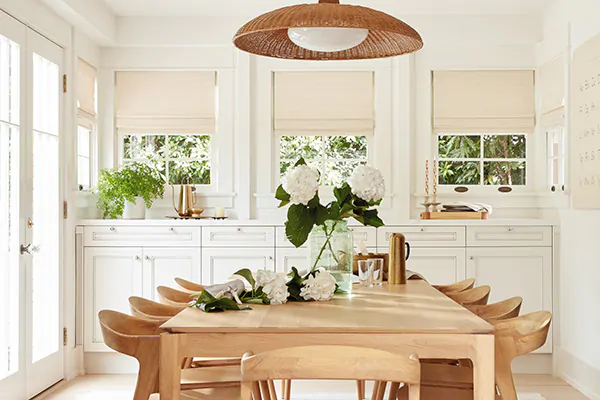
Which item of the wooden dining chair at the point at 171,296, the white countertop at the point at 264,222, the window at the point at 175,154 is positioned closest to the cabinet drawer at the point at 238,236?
the white countertop at the point at 264,222

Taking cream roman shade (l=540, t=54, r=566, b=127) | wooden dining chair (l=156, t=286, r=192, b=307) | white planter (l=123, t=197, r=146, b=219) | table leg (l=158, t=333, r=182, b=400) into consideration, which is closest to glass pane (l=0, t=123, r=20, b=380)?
wooden dining chair (l=156, t=286, r=192, b=307)

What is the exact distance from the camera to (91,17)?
16.5 ft

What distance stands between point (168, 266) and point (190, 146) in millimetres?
1181

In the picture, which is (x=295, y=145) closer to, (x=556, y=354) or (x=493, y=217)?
(x=493, y=217)

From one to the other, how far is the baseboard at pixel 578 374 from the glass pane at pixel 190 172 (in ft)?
10.3

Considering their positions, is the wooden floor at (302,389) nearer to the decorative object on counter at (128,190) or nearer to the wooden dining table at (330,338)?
the decorative object on counter at (128,190)

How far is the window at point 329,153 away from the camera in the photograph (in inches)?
230

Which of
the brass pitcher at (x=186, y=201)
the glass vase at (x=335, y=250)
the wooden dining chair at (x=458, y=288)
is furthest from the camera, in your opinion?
→ the brass pitcher at (x=186, y=201)

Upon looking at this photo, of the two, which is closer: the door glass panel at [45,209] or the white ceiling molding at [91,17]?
the door glass panel at [45,209]

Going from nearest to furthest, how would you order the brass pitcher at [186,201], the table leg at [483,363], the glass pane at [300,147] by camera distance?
the table leg at [483,363] → the brass pitcher at [186,201] → the glass pane at [300,147]

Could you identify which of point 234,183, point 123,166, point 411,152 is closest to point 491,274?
point 411,152

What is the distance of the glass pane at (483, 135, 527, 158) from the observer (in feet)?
19.3

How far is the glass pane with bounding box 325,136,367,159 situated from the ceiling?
1099 millimetres

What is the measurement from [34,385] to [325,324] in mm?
2851
